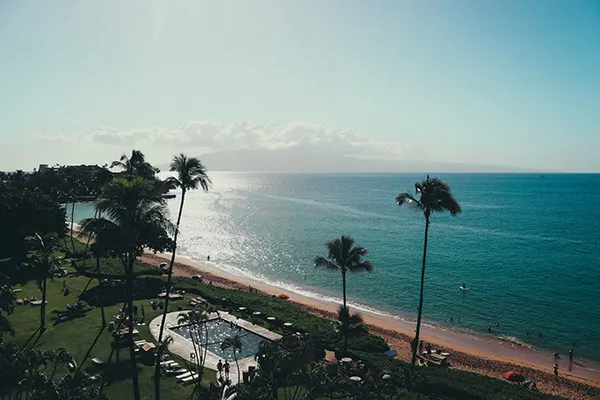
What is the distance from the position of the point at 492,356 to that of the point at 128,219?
36.2 meters

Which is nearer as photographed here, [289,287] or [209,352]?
[209,352]

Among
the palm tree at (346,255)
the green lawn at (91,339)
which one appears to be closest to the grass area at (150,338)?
the green lawn at (91,339)

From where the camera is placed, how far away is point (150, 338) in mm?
28891

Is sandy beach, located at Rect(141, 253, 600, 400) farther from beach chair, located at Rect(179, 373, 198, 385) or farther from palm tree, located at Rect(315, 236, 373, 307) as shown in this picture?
beach chair, located at Rect(179, 373, 198, 385)

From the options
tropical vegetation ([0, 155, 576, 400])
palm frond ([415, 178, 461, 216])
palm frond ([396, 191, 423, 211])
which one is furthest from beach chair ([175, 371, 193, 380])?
palm frond ([415, 178, 461, 216])

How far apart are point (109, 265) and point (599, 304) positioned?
62.9 meters

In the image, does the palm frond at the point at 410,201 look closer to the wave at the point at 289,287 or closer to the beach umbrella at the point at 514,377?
the beach umbrella at the point at 514,377

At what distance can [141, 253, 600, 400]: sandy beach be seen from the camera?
3197 centimetres

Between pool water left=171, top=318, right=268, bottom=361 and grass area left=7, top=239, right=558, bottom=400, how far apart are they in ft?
7.67

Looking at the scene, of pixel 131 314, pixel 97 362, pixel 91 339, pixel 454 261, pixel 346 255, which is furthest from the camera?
pixel 454 261

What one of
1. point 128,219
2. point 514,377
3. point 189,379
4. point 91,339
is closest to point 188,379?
point 189,379

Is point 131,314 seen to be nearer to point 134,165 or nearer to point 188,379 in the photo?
point 188,379

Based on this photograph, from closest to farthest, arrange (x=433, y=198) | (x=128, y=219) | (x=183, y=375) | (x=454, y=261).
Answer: (x=128, y=219) → (x=183, y=375) → (x=433, y=198) → (x=454, y=261)

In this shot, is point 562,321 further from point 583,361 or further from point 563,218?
point 563,218
